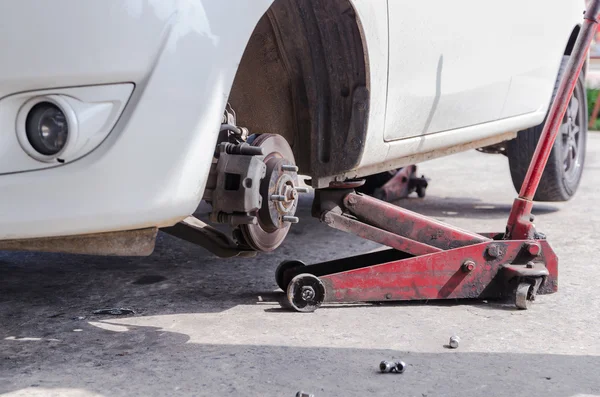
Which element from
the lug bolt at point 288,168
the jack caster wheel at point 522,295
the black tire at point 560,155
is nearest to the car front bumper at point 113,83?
the lug bolt at point 288,168

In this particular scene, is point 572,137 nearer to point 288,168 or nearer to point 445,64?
point 445,64

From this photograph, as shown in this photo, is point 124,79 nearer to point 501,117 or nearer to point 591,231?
point 501,117

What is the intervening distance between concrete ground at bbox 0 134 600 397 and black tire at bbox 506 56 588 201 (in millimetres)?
1073

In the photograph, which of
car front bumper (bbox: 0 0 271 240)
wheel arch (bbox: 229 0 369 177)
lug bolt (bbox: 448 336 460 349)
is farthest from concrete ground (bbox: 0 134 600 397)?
wheel arch (bbox: 229 0 369 177)

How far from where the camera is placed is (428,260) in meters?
3.06

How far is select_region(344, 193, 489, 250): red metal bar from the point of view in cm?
322

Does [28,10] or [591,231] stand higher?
[28,10]

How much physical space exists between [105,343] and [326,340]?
67 centimetres

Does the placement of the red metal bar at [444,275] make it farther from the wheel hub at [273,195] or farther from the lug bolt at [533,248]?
the wheel hub at [273,195]

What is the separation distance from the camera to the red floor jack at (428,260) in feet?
9.95

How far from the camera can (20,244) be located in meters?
2.27

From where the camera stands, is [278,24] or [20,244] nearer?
[20,244]

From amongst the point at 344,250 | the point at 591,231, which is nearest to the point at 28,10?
the point at 344,250

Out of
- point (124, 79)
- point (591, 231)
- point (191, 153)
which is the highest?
point (124, 79)
